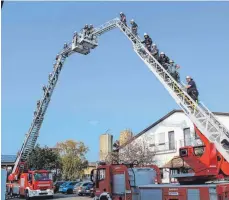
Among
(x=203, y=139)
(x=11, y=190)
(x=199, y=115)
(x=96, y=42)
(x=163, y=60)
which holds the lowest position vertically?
(x=11, y=190)

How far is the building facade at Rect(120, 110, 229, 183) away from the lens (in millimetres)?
33062

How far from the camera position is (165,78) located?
17141 millimetres

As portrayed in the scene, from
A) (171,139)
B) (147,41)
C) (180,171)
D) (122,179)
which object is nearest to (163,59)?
(147,41)

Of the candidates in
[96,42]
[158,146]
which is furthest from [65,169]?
[96,42]

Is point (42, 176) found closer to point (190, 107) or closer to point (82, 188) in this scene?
point (82, 188)

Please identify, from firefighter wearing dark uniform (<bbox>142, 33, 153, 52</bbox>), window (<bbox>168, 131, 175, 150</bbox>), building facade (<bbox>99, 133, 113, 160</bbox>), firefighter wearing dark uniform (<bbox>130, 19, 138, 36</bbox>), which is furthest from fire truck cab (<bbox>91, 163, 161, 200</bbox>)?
building facade (<bbox>99, 133, 113, 160</bbox>)

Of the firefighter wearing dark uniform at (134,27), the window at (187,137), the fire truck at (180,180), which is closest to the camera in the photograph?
the fire truck at (180,180)

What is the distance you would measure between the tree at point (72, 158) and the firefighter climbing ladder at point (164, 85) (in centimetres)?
2700

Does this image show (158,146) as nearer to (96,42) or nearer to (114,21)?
(96,42)

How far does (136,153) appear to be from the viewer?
3644 cm

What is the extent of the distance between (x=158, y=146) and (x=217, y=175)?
23514 millimetres

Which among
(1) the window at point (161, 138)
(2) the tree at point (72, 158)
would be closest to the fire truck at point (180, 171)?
(1) the window at point (161, 138)

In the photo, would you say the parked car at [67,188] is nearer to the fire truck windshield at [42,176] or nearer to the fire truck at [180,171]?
the fire truck windshield at [42,176]

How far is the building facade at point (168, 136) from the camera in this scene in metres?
33.1
